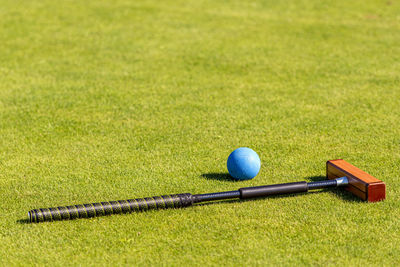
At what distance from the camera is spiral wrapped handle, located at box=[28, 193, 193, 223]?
5797mm

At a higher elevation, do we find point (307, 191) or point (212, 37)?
point (212, 37)

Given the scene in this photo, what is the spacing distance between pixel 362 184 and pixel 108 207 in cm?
295

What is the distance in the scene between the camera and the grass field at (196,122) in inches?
214

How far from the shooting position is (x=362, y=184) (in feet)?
20.0

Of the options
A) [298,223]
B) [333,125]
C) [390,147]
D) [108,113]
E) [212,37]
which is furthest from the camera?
[212,37]

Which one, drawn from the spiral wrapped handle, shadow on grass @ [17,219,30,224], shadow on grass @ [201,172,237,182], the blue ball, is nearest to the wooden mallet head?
the blue ball

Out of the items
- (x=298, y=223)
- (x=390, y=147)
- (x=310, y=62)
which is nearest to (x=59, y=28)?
(x=310, y=62)

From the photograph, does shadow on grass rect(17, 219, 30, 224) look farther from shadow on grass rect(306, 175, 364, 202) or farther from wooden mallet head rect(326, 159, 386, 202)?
wooden mallet head rect(326, 159, 386, 202)

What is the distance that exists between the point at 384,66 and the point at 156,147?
6443 millimetres

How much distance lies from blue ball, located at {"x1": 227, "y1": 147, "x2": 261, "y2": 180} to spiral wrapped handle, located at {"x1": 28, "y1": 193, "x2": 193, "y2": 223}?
0.90 m

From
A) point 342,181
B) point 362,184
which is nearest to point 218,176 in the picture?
point 342,181

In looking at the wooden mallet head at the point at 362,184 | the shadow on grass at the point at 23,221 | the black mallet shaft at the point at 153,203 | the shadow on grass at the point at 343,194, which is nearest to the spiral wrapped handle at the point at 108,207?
the black mallet shaft at the point at 153,203

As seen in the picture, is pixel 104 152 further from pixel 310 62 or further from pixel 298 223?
pixel 310 62

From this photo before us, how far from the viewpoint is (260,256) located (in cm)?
507
